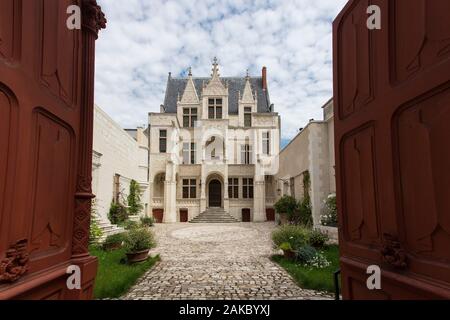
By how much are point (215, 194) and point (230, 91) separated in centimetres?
1038

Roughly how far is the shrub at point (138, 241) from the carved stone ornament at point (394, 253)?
255 inches

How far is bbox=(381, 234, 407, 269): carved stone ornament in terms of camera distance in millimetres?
1851

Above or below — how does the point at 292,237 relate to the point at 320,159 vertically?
below

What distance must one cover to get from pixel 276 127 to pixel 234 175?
5325mm

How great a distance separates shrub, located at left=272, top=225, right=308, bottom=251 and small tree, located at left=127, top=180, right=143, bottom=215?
10.2 metres

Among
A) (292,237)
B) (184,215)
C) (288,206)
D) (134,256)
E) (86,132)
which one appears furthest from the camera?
(184,215)

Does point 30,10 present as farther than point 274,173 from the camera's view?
No

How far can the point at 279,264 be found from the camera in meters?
6.99

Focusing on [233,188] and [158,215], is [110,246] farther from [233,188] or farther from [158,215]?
[233,188]

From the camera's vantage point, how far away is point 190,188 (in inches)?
884

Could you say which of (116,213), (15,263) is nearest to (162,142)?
(116,213)
